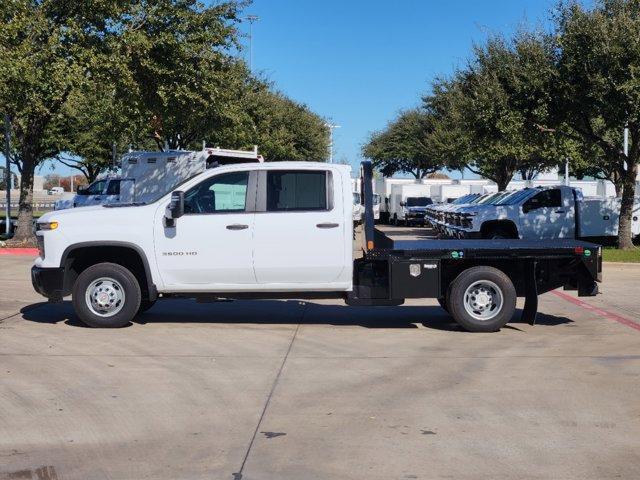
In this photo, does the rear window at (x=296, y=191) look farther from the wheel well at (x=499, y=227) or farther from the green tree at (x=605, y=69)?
the wheel well at (x=499, y=227)

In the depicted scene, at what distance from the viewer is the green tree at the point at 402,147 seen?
53.5 meters

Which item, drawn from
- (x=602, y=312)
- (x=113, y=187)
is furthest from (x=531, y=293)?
(x=113, y=187)

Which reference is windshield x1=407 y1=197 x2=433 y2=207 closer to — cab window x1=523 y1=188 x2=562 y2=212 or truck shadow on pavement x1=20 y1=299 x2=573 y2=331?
cab window x1=523 y1=188 x2=562 y2=212

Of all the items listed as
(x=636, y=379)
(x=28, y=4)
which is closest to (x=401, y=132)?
(x=28, y=4)

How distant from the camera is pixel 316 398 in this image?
24.4ft

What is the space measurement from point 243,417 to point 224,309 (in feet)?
19.8

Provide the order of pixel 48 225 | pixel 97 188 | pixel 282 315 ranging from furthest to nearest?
pixel 97 188
pixel 282 315
pixel 48 225

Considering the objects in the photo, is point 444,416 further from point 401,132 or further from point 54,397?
point 401,132

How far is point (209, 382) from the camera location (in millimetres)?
8008

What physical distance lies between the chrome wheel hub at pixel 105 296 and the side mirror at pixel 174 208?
3.51ft

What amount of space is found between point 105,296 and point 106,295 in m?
0.02

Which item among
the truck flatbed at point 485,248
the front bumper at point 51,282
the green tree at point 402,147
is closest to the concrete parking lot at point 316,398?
the front bumper at point 51,282

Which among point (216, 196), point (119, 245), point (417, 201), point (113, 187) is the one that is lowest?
point (119, 245)

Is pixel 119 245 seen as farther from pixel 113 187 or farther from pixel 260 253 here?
pixel 113 187
